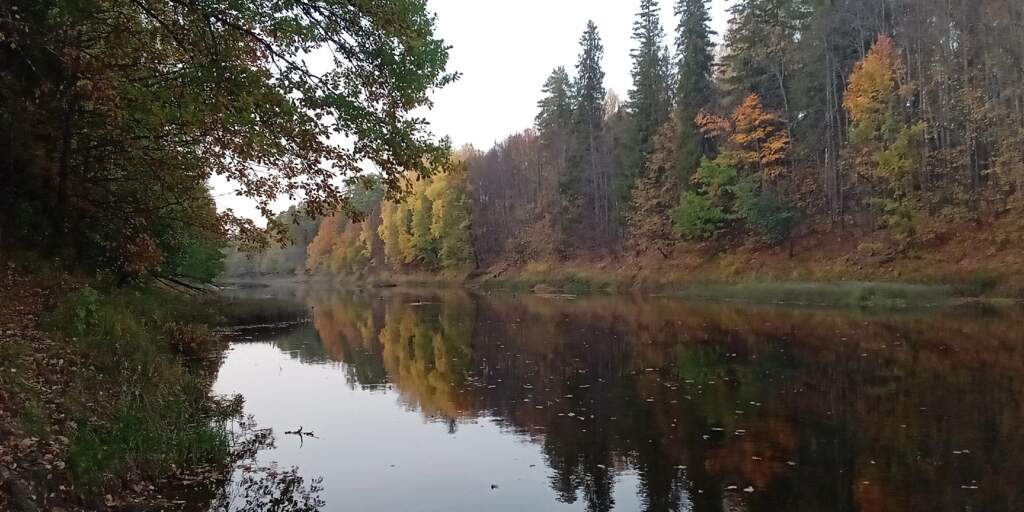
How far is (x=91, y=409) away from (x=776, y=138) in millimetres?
45507

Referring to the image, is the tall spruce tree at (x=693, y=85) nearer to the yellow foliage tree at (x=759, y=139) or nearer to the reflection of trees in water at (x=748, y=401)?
the yellow foliage tree at (x=759, y=139)

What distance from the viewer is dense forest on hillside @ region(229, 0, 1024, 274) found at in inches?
1391

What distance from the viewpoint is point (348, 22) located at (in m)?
8.61

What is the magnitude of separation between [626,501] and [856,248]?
3597 cm

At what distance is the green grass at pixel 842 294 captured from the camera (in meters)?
30.5

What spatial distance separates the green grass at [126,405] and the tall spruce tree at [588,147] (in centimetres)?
5348

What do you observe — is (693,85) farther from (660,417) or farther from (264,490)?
(264,490)

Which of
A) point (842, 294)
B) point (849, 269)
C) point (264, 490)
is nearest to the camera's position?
point (264, 490)

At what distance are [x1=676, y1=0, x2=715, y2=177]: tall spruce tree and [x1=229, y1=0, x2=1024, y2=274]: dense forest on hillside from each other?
13 cm

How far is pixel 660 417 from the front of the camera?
1177 cm

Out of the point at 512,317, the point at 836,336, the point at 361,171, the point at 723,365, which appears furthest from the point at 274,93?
the point at 512,317

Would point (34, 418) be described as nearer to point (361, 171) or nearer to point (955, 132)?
point (361, 171)

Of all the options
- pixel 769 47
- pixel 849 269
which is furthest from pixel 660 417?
pixel 769 47

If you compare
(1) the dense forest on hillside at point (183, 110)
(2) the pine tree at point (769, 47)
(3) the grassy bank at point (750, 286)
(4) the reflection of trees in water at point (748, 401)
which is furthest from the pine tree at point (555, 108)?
(1) the dense forest on hillside at point (183, 110)
